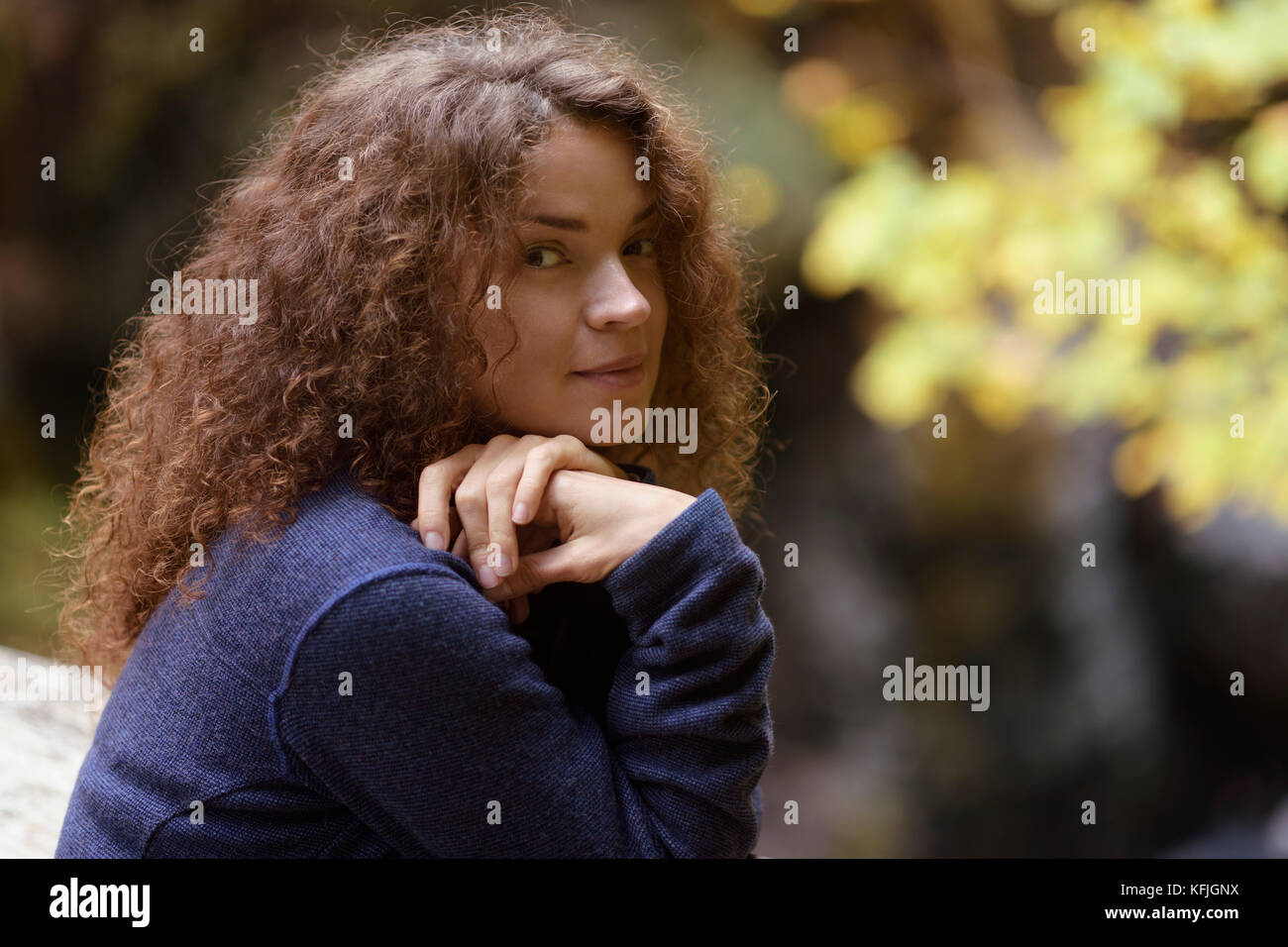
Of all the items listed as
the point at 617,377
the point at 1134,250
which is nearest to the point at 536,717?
the point at 617,377

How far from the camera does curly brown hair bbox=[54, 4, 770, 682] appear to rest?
4.01ft

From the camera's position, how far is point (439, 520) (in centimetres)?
113

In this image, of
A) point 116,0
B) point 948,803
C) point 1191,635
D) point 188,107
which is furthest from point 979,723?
point 116,0

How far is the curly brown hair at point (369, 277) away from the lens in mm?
→ 1224

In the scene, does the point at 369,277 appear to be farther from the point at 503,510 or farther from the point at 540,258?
the point at 503,510

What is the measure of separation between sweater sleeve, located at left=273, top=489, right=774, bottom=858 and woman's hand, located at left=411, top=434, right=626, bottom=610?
4cm

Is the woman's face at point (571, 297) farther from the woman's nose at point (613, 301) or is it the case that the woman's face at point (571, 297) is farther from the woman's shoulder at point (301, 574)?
the woman's shoulder at point (301, 574)

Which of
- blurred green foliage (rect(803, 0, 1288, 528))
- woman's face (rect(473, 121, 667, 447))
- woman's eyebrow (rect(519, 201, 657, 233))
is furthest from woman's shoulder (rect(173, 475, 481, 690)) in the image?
blurred green foliage (rect(803, 0, 1288, 528))

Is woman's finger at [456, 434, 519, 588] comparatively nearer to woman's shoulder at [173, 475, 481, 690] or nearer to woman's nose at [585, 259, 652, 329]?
woman's shoulder at [173, 475, 481, 690]

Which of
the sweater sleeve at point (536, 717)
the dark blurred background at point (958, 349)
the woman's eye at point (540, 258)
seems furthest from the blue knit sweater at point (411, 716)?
the dark blurred background at point (958, 349)

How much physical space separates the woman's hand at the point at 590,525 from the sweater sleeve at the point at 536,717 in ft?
0.09

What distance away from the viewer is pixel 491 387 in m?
1.28

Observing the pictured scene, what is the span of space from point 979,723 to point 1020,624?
12.8 inches
